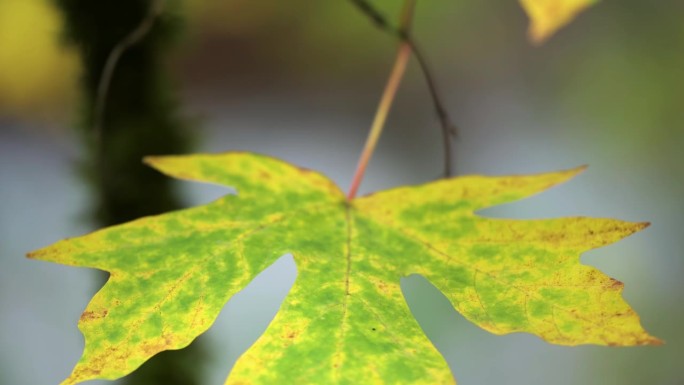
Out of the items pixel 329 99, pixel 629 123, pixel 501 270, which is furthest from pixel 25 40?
pixel 629 123

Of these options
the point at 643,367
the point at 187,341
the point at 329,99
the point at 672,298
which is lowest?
the point at 187,341

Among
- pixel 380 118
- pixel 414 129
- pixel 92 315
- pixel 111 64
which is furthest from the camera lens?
pixel 414 129

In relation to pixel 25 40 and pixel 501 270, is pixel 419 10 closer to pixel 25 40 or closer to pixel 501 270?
pixel 25 40

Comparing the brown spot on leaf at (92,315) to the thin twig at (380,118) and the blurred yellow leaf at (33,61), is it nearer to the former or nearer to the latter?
the thin twig at (380,118)

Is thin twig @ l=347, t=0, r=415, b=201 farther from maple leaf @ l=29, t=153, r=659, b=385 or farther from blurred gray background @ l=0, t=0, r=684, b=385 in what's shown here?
blurred gray background @ l=0, t=0, r=684, b=385

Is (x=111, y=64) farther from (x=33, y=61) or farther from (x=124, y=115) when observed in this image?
(x=33, y=61)

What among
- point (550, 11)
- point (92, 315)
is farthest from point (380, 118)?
point (92, 315)
